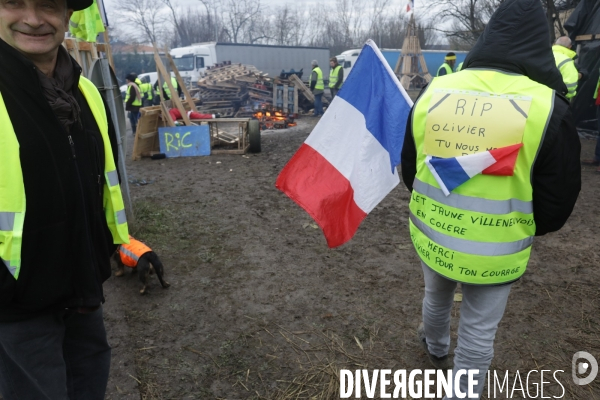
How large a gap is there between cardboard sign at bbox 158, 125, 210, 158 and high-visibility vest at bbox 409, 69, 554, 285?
840 centimetres

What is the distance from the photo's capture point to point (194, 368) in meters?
3.23

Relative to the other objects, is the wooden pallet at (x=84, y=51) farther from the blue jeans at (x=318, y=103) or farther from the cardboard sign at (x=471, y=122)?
the blue jeans at (x=318, y=103)

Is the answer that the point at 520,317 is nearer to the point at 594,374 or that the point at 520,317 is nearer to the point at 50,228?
the point at 594,374

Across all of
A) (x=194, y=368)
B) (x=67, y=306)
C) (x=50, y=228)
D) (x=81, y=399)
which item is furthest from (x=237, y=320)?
(x=50, y=228)

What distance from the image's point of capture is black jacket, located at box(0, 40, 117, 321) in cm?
167

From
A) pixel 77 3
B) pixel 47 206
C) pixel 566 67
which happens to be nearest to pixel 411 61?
pixel 566 67

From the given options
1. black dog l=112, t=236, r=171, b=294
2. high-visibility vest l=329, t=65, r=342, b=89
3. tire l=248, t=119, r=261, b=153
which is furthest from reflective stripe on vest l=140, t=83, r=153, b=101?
black dog l=112, t=236, r=171, b=294

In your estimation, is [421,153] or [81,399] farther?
[421,153]

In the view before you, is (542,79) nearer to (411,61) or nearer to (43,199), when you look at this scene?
(43,199)

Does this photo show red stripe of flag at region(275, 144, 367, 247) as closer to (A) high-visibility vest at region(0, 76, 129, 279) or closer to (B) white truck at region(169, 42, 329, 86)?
(A) high-visibility vest at region(0, 76, 129, 279)

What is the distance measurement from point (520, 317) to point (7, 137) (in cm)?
377

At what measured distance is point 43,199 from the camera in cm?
172

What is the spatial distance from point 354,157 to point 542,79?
1.18 metres

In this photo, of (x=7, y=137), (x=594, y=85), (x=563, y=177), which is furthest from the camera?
(x=594, y=85)
